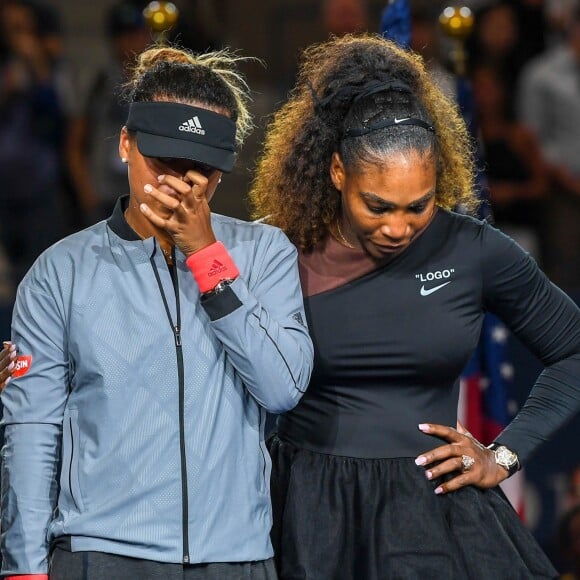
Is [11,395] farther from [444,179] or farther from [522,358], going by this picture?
[522,358]

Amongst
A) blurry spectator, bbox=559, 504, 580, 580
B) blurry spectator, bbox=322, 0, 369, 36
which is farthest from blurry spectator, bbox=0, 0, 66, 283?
blurry spectator, bbox=559, 504, 580, 580

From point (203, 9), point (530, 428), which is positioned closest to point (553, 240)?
point (203, 9)

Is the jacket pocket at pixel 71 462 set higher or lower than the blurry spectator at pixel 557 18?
lower

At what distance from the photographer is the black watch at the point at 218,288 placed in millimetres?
2248

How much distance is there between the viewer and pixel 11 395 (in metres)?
2.34

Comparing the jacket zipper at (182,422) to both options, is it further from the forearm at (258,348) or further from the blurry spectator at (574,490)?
the blurry spectator at (574,490)

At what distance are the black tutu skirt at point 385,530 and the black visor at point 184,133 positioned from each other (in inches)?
26.0

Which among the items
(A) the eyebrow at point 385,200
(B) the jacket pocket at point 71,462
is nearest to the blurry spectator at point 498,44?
(A) the eyebrow at point 385,200

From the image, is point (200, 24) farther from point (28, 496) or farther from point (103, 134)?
point (28, 496)

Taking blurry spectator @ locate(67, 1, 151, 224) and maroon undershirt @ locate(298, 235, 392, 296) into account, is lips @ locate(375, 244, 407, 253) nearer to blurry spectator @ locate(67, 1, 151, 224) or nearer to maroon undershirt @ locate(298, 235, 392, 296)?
maroon undershirt @ locate(298, 235, 392, 296)

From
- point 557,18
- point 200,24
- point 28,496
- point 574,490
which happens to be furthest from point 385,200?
point 557,18

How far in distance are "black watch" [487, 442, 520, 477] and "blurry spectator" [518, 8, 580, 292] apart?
341 centimetres

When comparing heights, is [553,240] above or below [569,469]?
above

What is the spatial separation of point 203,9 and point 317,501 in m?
3.91
